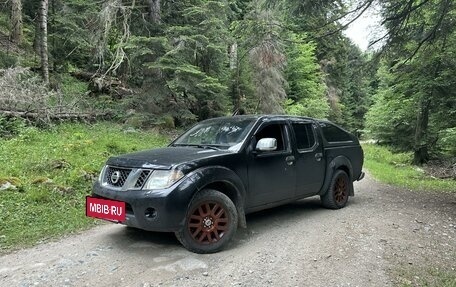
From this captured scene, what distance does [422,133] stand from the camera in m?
15.9

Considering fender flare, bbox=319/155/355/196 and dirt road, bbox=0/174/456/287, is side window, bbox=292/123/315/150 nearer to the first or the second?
fender flare, bbox=319/155/355/196

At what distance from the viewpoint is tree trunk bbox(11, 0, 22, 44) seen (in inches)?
593

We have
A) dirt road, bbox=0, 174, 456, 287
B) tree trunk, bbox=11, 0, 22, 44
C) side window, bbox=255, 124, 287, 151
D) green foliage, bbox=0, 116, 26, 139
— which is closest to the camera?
dirt road, bbox=0, 174, 456, 287

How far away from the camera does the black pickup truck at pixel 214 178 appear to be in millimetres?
4359

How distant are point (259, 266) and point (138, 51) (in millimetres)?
10535

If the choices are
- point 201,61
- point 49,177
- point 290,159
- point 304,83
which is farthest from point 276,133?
point 304,83

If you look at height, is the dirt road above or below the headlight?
below

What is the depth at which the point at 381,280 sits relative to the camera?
403 cm

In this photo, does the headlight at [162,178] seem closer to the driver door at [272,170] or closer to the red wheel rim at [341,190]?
the driver door at [272,170]

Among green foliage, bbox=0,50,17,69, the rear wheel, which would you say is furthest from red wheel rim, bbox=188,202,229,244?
green foliage, bbox=0,50,17,69

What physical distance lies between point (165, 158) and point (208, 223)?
3.16 ft

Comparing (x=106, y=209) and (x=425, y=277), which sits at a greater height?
(x=106, y=209)

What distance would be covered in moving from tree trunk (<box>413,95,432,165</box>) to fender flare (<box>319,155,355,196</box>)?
8930mm

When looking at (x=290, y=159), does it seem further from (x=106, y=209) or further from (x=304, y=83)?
(x=304, y=83)
